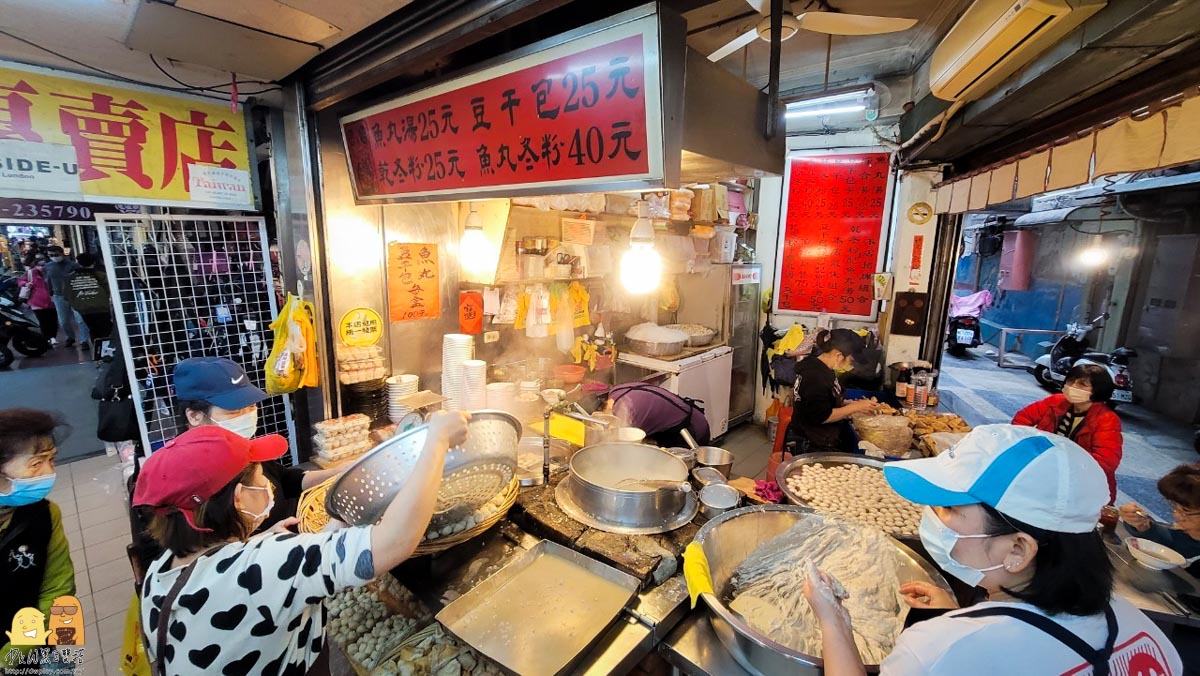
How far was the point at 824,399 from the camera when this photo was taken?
4074mm

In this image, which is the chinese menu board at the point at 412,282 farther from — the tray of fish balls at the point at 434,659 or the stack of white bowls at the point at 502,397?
the tray of fish balls at the point at 434,659

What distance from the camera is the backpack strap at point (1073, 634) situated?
111 cm

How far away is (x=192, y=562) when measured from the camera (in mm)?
1472

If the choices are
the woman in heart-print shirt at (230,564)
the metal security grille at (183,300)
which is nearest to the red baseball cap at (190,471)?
the woman in heart-print shirt at (230,564)

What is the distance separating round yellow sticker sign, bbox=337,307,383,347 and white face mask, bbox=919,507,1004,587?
3.34 meters

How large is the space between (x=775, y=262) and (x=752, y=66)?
2507mm

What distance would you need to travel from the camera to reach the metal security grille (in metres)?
3.58

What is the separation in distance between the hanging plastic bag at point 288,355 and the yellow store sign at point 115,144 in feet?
4.16

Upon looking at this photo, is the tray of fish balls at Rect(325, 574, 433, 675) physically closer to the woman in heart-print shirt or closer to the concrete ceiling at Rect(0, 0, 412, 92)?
the woman in heart-print shirt

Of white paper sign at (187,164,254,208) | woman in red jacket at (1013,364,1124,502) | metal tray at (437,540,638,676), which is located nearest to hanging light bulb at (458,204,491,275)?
white paper sign at (187,164,254,208)

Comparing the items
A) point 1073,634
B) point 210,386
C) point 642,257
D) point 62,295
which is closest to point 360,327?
point 210,386

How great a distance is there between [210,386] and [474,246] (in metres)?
1.96

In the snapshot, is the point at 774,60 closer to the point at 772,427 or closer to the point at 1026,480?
the point at 1026,480

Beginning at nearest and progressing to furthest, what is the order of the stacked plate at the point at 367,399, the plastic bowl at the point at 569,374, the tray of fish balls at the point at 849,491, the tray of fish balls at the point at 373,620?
the tray of fish balls at the point at 373,620, the tray of fish balls at the point at 849,491, the stacked plate at the point at 367,399, the plastic bowl at the point at 569,374
